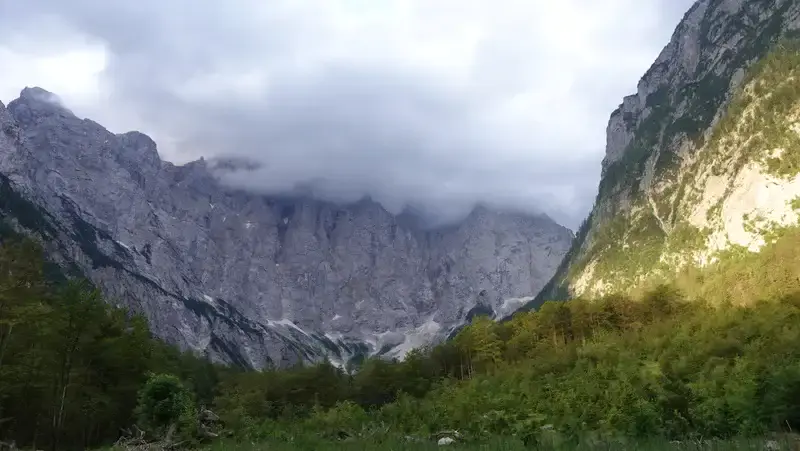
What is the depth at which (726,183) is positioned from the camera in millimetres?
145250

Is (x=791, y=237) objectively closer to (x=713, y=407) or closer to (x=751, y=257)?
(x=751, y=257)

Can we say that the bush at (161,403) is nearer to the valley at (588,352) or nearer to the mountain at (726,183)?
the valley at (588,352)

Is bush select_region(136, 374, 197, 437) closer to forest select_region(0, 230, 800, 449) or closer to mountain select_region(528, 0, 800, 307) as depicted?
forest select_region(0, 230, 800, 449)

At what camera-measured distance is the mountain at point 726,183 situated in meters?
115

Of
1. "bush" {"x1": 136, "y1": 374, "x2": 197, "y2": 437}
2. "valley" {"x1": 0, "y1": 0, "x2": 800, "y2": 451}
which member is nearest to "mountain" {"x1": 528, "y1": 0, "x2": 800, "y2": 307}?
"valley" {"x1": 0, "y1": 0, "x2": 800, "y2": 451}

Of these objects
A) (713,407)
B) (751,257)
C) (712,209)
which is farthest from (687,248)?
(713,407)

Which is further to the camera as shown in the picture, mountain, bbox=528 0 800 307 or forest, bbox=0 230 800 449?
mountain, bbox=528 0 800 307

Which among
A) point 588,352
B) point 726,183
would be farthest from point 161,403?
point 726,183

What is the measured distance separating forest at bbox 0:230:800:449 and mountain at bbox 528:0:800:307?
2401 cm

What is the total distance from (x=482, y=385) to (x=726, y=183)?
12118cm

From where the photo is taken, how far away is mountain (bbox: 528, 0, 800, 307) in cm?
11475

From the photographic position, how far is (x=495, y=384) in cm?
5803

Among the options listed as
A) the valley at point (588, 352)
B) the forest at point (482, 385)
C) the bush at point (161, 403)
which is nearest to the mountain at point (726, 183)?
the valley at point (588, 352)

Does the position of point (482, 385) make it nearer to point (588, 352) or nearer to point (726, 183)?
point (588, 352)
